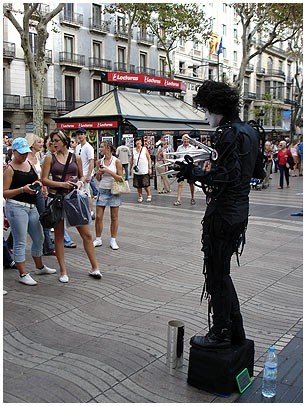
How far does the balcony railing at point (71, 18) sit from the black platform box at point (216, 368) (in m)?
38.9

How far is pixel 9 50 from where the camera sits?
1355 inches

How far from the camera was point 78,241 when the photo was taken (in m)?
7.99

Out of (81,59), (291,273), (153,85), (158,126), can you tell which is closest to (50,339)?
(291,273)

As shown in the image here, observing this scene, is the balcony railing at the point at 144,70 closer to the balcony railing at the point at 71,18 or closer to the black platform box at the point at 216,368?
the balcony railing at the point at 71,18

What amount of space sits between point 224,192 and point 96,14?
41977mm

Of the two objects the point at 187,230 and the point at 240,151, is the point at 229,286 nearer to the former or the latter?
the point at 240,151

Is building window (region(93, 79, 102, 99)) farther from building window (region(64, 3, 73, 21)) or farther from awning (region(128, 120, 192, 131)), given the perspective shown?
awning (region(128, 120, 192, 131))

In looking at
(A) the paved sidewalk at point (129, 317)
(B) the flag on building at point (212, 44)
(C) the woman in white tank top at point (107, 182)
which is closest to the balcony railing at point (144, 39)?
(B) the flag on building at point (212, 44)

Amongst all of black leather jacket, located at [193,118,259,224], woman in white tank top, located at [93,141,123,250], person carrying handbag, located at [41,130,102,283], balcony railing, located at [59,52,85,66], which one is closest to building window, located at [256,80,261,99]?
balcony railing, located at [59,52,85,66]

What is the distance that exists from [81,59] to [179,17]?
14.2m

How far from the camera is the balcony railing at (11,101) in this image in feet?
113

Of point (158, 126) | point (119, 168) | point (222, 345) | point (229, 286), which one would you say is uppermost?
point (158, 126)

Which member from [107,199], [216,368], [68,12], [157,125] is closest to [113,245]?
→ [107,199]

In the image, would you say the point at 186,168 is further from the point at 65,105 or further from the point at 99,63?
the point at 99,63
